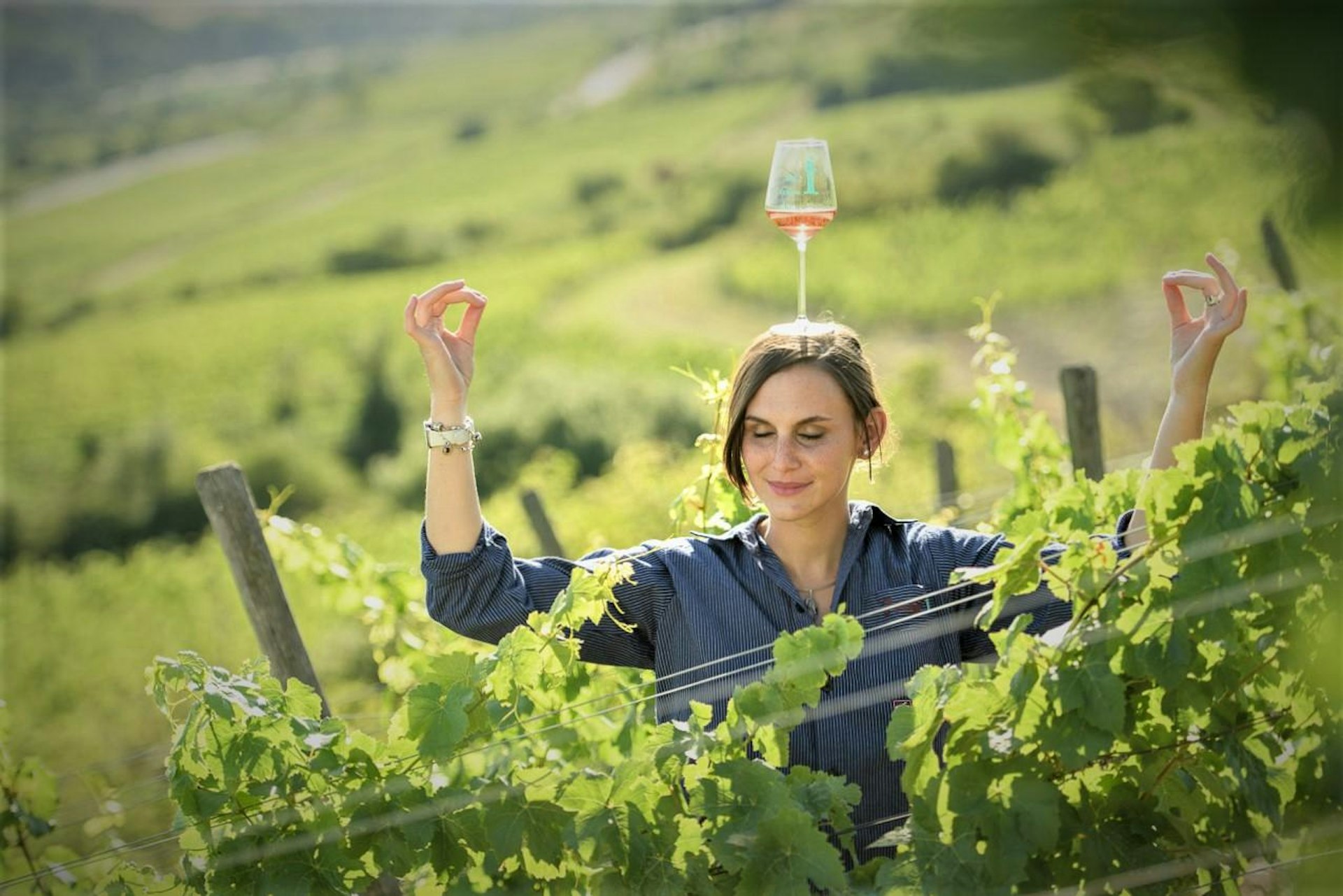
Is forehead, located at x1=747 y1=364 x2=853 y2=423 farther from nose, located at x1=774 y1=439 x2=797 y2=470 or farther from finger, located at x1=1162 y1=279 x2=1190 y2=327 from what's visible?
finger, located at x1=1162 y1=279 x2=1190 y2=327

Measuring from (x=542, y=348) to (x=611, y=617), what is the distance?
73.1ft

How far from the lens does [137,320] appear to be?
29891mm

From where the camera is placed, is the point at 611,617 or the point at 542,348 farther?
the point at 542,348

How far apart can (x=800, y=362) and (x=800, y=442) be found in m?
0.11

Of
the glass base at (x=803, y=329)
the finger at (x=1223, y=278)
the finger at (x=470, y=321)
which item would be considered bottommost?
the finger at (x=1223, y=278)

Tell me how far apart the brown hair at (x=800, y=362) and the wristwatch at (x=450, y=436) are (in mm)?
376

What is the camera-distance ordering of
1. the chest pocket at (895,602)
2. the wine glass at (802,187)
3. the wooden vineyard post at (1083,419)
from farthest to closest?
the wooden vineyard post at (1083,419) → the wine glass at (802,187) → the chest pocket at (895,602)

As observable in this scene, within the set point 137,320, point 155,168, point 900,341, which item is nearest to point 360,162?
point 155,168

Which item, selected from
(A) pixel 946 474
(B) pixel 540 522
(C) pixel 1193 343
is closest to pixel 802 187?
(C) pixel 1193 343

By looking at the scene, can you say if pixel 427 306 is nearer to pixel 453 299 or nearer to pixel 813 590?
pixel 453 299

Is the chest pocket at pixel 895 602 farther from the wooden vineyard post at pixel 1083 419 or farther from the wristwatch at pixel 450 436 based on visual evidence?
the wooden vineyard post at pixel 1083 419

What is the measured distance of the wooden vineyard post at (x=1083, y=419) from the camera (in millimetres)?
3354

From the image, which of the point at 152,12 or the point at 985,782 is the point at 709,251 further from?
the point at 152,12

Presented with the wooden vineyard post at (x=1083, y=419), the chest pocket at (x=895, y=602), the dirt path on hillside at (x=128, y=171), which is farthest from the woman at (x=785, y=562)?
the dirt path on hillside at (x=128, y=171)
